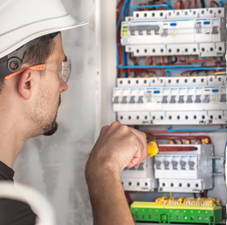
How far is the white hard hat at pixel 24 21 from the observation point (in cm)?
134

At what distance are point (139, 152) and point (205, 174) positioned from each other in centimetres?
102

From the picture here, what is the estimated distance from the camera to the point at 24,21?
4.55ft

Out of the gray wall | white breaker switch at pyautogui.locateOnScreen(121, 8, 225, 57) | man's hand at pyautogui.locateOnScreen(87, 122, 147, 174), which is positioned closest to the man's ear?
man's hand at pyautogui.locateOnScreen(87, 122, 147, 174)

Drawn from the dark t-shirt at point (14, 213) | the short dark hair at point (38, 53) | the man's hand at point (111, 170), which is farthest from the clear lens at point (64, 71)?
the dark t-shirt at point (14, 213)

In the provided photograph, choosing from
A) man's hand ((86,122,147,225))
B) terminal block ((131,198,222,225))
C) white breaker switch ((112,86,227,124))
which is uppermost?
man's hand ((86,122,147,225))

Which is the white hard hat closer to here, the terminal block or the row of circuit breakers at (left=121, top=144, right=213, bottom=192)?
the row of circuit breakers at (left=121, top=144, right=213, bottom=192)

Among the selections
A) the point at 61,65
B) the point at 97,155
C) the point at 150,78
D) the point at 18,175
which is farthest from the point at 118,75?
the point at 97,155

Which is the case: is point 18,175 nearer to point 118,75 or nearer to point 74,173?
point 74,173

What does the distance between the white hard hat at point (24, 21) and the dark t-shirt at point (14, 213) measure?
454 millimetres

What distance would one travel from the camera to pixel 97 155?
1.37 m

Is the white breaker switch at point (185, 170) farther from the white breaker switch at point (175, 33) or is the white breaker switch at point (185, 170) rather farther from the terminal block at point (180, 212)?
the white breaker switch at point (175, 33)

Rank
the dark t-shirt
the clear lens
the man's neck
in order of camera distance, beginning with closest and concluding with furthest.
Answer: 1. the dark t-shirt
2. the man's neck
3. the clear lens

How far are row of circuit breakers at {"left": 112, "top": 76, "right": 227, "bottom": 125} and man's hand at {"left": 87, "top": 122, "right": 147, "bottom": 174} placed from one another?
891mm

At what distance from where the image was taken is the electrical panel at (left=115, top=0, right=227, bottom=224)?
2.29m
